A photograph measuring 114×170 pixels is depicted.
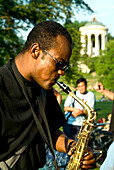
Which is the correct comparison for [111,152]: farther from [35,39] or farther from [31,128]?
[35,39]

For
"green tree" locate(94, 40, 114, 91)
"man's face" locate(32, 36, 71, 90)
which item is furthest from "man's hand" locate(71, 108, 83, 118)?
"green tree" locate(94, 40, 114, 91)

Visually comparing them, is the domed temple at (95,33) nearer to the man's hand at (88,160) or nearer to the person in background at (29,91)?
the man's hand at (88,160)

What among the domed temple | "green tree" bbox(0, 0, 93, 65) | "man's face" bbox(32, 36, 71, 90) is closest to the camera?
"man's face" bbox(32, 36, 71, 90)

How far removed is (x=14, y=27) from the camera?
39.8 feet

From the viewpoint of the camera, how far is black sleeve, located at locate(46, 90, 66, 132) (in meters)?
2.52

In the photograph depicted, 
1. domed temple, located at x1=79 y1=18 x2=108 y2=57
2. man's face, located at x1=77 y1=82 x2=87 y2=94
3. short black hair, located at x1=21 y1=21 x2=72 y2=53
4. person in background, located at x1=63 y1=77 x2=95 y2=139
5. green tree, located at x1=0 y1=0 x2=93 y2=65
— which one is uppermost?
domed temple, located at x1=79 y1=18 x2=108 y2=57

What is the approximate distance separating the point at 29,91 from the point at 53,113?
516mm

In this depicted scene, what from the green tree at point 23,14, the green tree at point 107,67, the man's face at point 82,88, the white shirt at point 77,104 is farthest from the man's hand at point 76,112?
Answer: the green tree at point 107,67

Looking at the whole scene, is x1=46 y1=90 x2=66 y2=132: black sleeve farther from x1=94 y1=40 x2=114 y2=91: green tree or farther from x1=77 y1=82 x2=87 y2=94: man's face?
x1=94 y1=40 x2=114 y2=91: green tree

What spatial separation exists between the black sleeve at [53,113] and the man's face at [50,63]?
1.35ft

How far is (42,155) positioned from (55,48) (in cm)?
95

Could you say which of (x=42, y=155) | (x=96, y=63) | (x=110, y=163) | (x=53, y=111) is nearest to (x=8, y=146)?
(x=42, y=155)

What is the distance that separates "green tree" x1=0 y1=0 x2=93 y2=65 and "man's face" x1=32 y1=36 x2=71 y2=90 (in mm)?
9446

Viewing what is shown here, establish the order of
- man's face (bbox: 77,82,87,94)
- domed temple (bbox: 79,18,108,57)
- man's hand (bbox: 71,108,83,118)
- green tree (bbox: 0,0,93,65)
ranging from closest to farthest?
man's hand (bbox: 71,108,83,118)
man's face (bbox: 77,82,87,94)
green tree (bbox: 0,0,93,65)
domed temple (bbox: 79,18,108,57)
